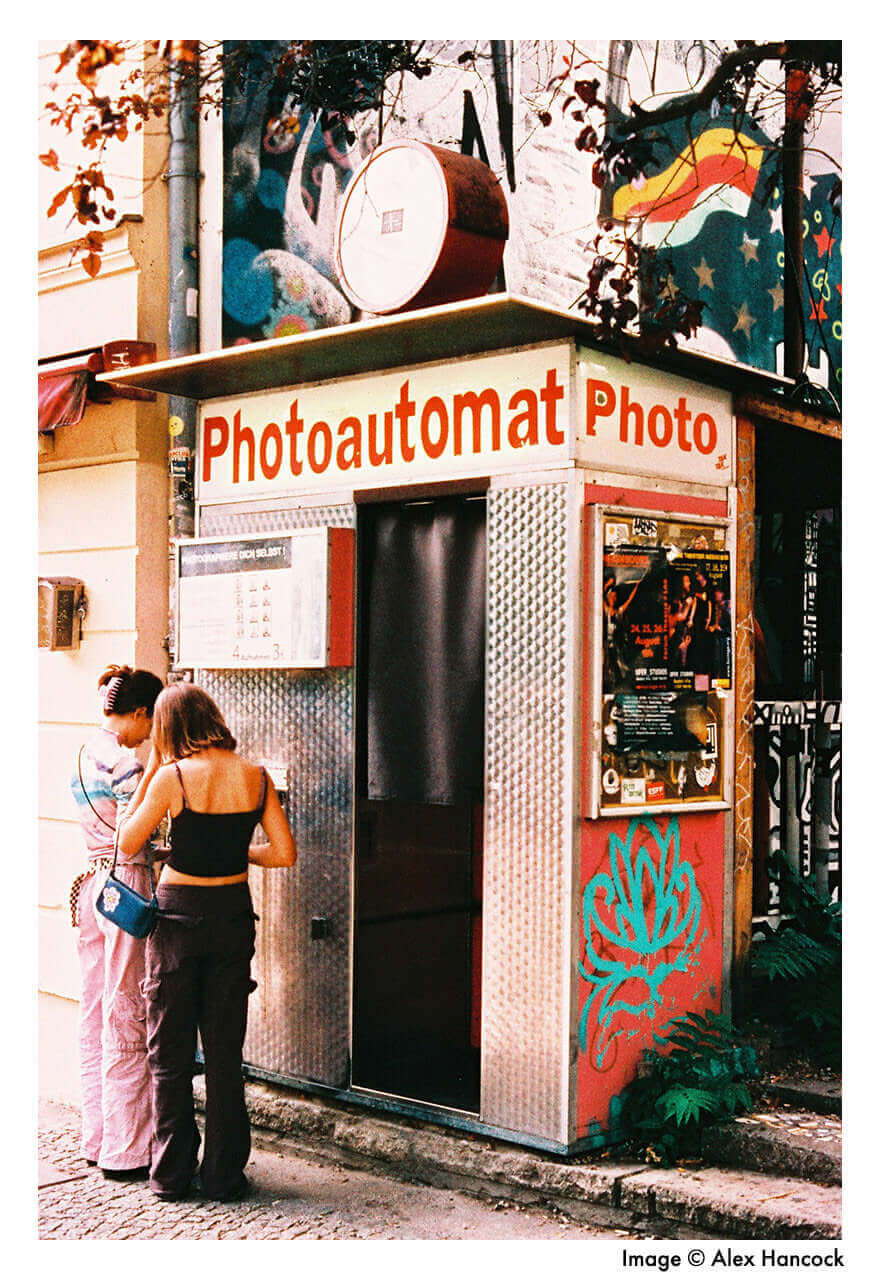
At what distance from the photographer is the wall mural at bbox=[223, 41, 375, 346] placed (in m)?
7.17

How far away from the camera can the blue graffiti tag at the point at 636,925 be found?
542 cm

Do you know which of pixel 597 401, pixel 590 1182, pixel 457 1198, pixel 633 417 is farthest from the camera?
pixel 633 417

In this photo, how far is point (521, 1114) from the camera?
17.8 ft

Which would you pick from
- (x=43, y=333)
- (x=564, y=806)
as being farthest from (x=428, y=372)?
(x=43, y=333)

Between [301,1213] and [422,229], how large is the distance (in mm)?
3884

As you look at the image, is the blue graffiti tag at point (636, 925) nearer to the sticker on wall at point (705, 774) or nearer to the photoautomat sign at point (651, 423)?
the sticker on wall at point (705, 774)

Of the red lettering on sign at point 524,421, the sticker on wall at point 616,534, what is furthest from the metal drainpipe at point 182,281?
the sticker on wall at point 616,534

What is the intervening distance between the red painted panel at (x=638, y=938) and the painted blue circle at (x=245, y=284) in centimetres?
346

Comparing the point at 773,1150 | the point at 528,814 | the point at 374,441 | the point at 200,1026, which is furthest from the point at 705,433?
the point at 200,1026

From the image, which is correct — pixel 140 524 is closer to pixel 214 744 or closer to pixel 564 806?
pixel 214 744

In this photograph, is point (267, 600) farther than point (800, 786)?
No

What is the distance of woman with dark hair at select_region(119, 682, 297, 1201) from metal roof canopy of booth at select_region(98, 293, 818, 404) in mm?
1501

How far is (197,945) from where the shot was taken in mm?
5363

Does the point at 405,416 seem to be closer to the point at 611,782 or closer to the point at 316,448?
the point at 316,448
